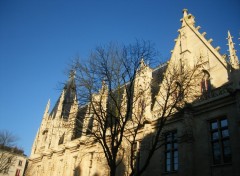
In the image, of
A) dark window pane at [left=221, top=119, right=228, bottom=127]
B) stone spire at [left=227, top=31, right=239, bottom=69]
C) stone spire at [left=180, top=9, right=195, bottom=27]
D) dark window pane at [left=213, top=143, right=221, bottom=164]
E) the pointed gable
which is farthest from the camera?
stone spire at [left=180, top=9, right=195, bottom=27]

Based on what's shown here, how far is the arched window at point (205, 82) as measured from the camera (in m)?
18.0

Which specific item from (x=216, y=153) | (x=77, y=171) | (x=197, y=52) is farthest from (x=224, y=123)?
(x=77, y=171)

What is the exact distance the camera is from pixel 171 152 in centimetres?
1719

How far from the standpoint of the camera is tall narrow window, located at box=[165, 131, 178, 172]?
1680 centimetres

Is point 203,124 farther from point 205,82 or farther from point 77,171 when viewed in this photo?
point 77,171

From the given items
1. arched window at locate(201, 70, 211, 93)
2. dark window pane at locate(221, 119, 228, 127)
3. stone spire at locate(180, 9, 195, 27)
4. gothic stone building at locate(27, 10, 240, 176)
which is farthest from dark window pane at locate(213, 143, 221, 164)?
stone spire at locate(180, 9, 195, 27)

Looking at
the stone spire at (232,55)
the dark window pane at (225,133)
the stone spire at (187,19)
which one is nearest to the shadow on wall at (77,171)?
the dark window pane at (225,133)

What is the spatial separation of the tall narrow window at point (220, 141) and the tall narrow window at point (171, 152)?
8.97 feet

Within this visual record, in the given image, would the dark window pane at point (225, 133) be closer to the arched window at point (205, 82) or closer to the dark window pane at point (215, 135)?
the dark window pane at point (215, 135)

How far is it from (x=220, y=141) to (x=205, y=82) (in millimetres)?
4945

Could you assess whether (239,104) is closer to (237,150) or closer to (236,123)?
(236,123)

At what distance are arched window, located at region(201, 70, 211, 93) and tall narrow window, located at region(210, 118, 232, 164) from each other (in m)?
2.88

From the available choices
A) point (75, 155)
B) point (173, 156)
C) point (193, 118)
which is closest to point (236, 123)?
point (193, 118)

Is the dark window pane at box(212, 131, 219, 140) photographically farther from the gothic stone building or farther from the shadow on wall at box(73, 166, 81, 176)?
the shadow on wall at box(73, 166, 81, 176)
